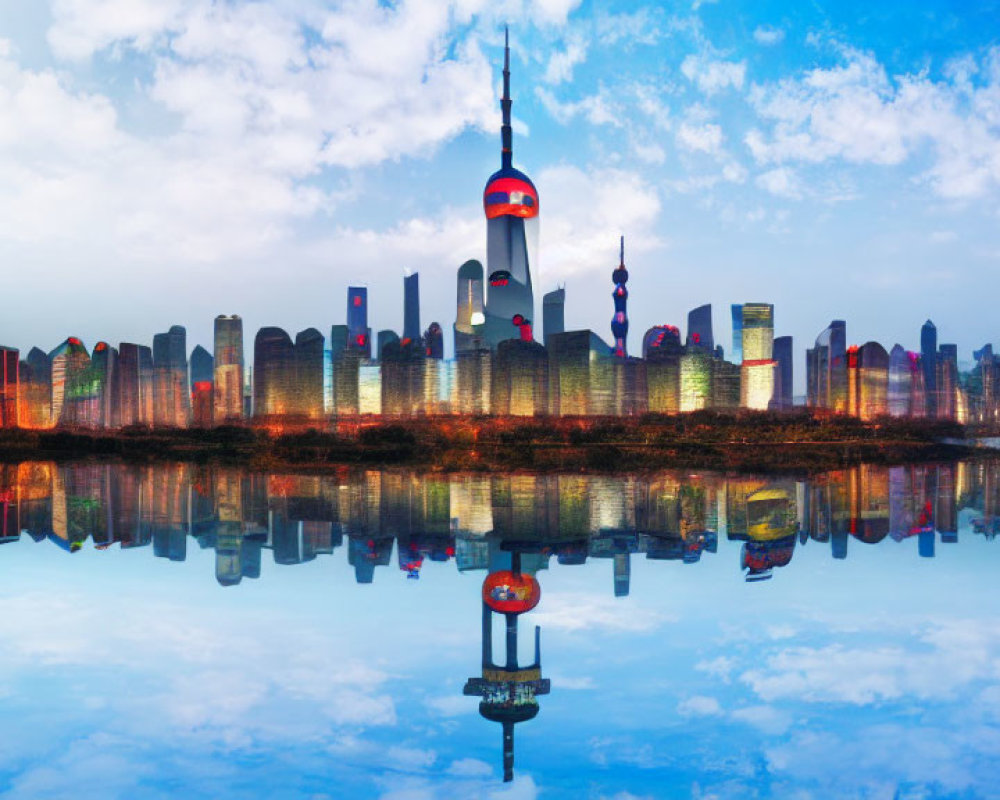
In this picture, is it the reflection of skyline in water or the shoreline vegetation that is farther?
the shoreline vegetation

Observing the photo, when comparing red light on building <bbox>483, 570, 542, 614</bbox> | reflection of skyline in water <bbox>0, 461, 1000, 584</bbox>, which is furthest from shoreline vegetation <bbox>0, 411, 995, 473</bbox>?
red light on building <bbox>483, 570, 542, 614</bbox>

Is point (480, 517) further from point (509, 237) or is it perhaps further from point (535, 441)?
point (509, 237)

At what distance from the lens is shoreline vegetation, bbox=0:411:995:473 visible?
4422cm

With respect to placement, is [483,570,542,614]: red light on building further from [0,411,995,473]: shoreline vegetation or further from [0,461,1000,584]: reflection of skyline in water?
[0,411,995,473]: shoreline vegetation

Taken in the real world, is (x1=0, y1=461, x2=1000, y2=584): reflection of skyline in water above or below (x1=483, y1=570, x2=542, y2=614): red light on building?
below

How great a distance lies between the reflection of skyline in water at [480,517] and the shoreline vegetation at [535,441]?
1850 centimetres

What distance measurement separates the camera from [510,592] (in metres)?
7.58

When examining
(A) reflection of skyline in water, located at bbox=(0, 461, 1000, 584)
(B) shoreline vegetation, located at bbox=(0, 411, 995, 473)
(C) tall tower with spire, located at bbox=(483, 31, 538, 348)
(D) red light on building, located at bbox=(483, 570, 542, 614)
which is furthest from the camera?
(C) tall tower with spire, located at bbox=(483, 31, 538, 348)

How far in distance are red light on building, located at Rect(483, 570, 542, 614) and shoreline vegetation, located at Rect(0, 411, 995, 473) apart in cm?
3064

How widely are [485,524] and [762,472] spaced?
18.2 metres

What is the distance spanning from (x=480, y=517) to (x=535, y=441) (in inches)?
2066

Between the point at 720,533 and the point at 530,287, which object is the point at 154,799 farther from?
the point at 530,287

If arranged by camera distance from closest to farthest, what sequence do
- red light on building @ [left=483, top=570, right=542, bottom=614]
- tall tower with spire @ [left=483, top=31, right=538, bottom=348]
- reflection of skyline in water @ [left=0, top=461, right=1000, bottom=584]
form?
red light on building @ [left=483, top=570, right=542, bottom=614] < reflection of skyline in water @ [left=0, top=461, right=1000, bottom=584] < tall tower with spire @ [left=483, top=31, right=538, bottom=348]

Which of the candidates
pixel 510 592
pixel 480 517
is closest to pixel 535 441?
pixel 480 517
